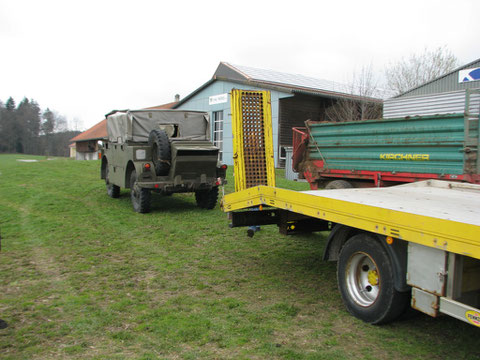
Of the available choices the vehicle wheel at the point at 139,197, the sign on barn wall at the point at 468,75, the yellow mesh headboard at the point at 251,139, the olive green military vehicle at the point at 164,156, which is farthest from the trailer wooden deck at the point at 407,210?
the sign on barn wall at the point at 468,75

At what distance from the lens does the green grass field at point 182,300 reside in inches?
142

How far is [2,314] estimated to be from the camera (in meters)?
4.35

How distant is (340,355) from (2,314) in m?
3.39

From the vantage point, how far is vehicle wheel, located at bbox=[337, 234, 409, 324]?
3.68 meters

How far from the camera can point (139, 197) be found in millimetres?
9922

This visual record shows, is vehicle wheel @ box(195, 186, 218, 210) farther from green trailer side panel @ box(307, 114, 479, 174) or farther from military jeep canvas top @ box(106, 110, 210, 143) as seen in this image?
green trailer side panel @ box(307, 114, 479, 174)

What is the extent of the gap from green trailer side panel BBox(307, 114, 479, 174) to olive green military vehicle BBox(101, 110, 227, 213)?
2.61 m

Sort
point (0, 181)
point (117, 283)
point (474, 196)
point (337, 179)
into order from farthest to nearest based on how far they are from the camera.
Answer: point (0, 181) < point (337, 179) < point (117, 283) < point (474, 196)

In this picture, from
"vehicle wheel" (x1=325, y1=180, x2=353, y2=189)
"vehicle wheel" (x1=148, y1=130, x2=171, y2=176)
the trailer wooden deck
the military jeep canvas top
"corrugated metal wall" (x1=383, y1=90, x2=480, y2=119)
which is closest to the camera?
the trailer wooden deck

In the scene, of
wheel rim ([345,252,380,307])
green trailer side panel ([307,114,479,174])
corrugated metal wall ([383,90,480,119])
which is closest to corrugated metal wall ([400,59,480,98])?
corrugated metal wall ([383,90,480,119])

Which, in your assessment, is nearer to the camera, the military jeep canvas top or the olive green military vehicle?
the olive green military vehicle

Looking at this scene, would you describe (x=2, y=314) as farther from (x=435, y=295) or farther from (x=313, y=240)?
(x=313, y=240)

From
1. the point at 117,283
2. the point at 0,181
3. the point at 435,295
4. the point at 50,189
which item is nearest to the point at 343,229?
the point at 435,295

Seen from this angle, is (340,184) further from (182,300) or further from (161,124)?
(182,300)
